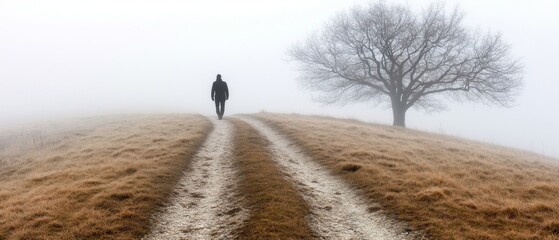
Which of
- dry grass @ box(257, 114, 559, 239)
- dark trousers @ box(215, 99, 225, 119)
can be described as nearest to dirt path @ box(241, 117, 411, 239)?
dry grass @ box(257, 114, 559, 239)

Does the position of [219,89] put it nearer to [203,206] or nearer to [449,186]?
[203,206]

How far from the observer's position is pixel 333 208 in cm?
1073

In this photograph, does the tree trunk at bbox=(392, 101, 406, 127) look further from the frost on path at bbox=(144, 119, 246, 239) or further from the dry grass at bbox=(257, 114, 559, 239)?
the frost on path at bbox=(144, 119, 246, 239)

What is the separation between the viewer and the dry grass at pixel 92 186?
9172 mm

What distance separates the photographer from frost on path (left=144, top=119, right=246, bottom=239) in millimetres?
9023

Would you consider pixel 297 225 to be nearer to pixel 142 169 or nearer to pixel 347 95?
pixel 142 169

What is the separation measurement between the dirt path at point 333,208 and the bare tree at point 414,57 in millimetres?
21269

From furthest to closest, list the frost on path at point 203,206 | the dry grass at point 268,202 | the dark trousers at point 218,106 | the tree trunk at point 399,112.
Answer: the tree trunk at point 399,112 → the dark trousers at point 218,106 → the frost on path at point 203,206 → the dry grass at point 268,202

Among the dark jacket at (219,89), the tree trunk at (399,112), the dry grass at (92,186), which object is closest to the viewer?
the dry grass at (92,186)

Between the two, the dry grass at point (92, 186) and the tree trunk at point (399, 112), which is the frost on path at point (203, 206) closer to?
the dry grass at point (92, 186)

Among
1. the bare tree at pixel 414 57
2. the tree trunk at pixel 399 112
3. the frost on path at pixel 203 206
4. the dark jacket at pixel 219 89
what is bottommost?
the frost on path at pixel 203 206

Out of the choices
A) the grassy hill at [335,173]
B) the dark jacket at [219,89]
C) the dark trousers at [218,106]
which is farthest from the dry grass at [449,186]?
the dark trousers at [218,106]

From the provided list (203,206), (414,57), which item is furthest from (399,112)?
(203,206)

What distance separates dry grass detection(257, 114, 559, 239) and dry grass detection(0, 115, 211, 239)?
6.56m
